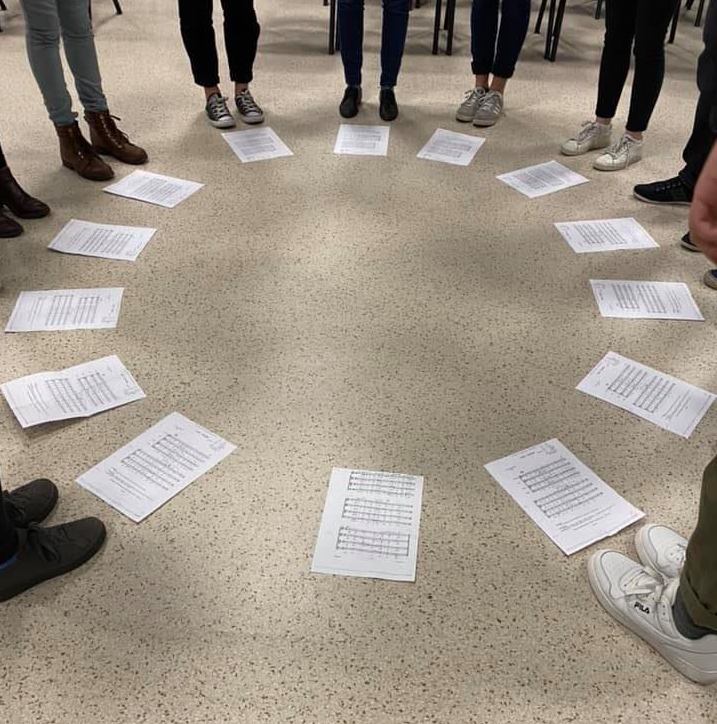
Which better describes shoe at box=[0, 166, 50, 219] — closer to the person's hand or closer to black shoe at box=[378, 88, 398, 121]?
black shoe at box=[378, 88, 398, 121]

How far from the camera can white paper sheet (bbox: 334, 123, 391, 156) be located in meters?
2.67

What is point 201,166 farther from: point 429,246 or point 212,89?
point 429,246

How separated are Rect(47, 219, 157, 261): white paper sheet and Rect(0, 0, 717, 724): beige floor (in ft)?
0.19

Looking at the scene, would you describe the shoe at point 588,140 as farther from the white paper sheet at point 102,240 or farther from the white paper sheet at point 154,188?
the white paper sheet at point 102,240

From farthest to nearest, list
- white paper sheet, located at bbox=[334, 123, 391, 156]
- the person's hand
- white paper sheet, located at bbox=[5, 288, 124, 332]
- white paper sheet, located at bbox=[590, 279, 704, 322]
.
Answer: white paper sheet, located at bbox=[334, 123, 391, 156], white paper sheet, located at bbox=[590, 279, 704, 322], white paper sheet, located at bbox=[5, 288, 124, 332], the person's hand

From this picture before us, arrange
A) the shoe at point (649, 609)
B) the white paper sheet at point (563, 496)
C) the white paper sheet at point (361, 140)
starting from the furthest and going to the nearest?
the white paper sheet at point (361, 140)
the white paper sheet at point (563, 496)
the shoe at point (649, 609)

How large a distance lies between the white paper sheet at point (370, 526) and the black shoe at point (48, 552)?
0.44 metres

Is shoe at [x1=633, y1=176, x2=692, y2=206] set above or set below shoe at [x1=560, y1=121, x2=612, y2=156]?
below

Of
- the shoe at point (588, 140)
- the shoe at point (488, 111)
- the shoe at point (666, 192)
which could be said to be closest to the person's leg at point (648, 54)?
the shoe at point (588, 140)

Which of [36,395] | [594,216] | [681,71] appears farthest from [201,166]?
[681,71]

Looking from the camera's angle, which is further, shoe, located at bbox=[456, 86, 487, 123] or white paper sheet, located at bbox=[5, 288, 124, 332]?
shoe, located at bbox=[456, 86, 487, 123]

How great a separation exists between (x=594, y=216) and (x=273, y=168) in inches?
47.1

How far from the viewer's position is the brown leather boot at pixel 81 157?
2367 millimetres

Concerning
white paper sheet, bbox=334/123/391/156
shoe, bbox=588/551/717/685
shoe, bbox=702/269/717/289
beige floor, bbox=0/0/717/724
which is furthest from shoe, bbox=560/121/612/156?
shoe, bbox=588/551/717/685
